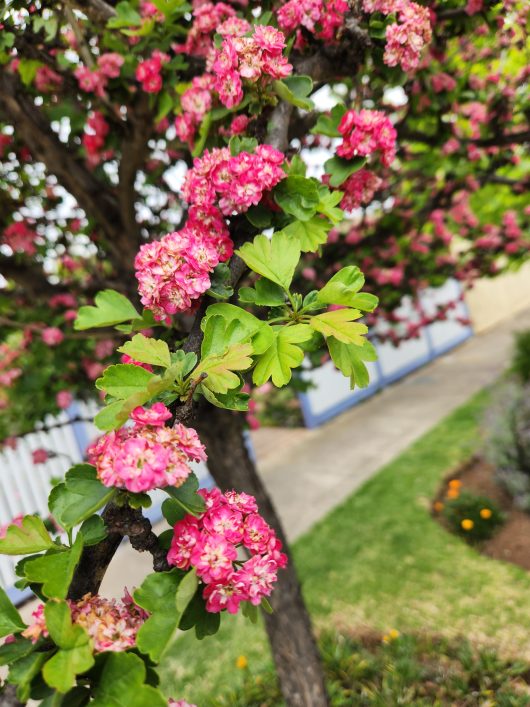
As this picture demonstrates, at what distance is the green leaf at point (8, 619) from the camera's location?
84cm

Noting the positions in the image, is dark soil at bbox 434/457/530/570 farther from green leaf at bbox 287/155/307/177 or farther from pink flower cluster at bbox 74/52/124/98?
pink flower cluster at bbox 74/52/124/98

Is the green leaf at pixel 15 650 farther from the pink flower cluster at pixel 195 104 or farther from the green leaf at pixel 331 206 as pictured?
the pink flower cluster at pixel 195 104

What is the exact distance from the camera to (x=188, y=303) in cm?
108

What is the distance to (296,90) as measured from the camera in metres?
1.35

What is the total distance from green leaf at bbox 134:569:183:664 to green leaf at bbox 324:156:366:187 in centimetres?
96

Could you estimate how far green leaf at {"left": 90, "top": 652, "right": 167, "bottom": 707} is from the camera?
0.72 metres

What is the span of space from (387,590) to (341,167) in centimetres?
382

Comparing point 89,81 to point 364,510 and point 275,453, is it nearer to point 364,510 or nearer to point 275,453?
point 364,510

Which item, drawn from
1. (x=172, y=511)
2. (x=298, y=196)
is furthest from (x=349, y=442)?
(x=172, y=511)

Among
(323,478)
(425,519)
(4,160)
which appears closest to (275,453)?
(323,478)

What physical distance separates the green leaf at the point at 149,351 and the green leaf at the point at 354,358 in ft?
1.12

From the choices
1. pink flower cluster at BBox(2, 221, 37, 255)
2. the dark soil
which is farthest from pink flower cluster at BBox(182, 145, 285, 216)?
the dark soil

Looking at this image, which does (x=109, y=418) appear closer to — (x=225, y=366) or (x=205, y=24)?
(x=225, y=366)

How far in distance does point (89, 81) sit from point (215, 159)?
3.59 feet
